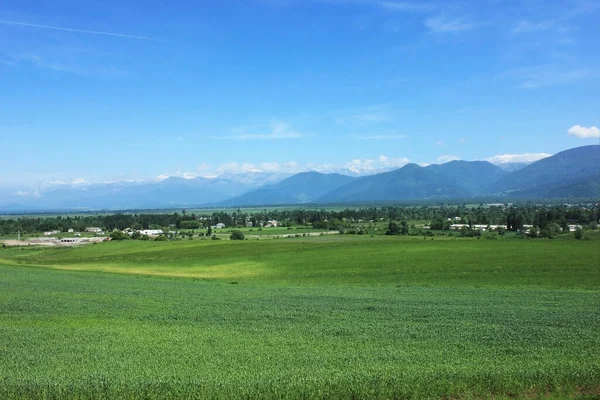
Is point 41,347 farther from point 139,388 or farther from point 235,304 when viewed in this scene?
point 235,304

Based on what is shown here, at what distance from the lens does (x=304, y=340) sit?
16.4m

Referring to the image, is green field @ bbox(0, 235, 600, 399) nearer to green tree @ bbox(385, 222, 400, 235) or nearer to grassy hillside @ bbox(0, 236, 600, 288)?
grassy hillside @ bbox(0, 236, 600, 288)

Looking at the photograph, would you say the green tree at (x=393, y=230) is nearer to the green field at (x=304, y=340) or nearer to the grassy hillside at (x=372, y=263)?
the grassy hillside at (x=372, y=263)

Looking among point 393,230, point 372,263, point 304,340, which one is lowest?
point 393,230

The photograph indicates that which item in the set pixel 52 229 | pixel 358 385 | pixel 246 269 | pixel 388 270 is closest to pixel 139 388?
pixel 358 385

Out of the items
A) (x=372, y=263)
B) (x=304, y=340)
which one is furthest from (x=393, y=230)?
(x=304, y=340)

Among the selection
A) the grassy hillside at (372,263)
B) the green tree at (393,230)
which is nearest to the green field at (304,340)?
the grassy hillside at (372,263)

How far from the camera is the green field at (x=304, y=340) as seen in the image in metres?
11.3

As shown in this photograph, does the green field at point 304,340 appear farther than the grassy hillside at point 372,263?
No

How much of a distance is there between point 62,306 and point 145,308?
14.8 ft

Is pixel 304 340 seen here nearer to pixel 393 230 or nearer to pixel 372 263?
pixel 372 263

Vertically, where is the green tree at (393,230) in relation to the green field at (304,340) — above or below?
below

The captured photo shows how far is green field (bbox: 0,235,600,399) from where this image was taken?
11266 mm

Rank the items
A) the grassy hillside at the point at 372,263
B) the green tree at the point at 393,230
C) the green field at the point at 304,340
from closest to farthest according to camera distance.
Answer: the green field at the point at 304,340, the grassy hillside at the point at 372,263, the green tree at the point at 393,230
